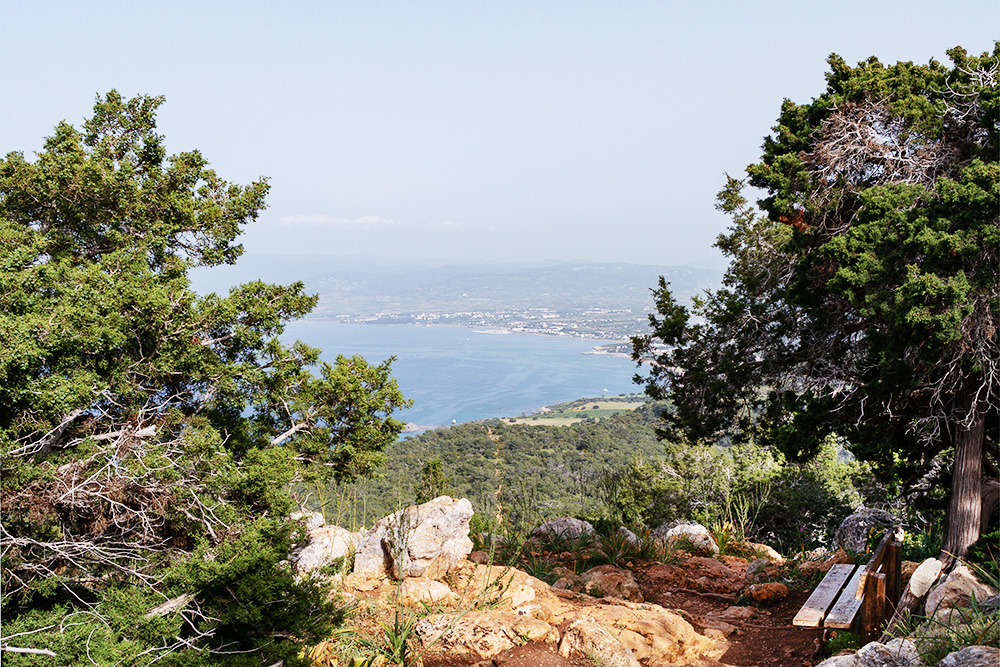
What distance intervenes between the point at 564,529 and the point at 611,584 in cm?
165

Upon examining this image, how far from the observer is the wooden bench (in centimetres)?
392

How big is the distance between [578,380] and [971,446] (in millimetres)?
91369

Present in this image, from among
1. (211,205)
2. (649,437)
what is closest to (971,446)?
(211,205)

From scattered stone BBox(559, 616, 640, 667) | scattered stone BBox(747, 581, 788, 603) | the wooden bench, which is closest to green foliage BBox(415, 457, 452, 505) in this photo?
scattered stone BBox(747, 581, 788, 603)

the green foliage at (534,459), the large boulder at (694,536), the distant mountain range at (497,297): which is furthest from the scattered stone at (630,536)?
the distant mountain range at (497,297)

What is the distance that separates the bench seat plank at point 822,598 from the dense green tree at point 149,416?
3.02m

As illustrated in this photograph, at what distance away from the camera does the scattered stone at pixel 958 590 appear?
11.5 ft

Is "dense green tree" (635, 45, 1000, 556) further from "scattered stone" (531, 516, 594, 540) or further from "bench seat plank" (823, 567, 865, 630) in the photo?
"scattered stone" (531, 516, 594, 540)

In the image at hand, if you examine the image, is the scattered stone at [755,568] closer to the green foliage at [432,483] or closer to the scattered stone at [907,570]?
the scattered stone at [907,570]

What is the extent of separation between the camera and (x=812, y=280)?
6.33 meters

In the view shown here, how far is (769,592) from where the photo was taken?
5.51 meters

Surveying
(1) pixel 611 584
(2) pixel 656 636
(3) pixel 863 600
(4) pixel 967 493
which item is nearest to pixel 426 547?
(1) pixel 611 584

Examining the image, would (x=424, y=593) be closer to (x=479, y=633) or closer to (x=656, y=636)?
(x=479, y=633)

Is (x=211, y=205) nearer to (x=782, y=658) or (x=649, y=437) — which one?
(x=782, y=658)
